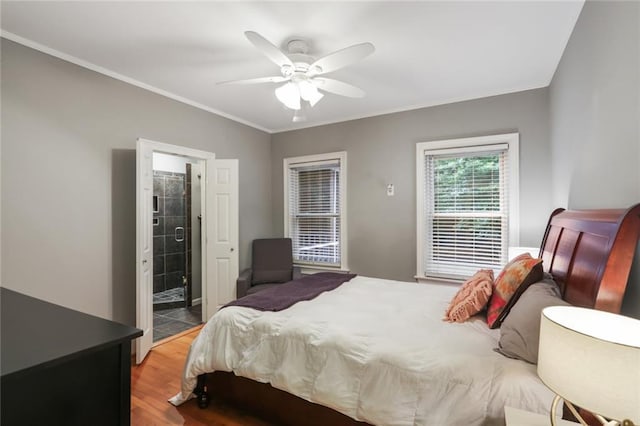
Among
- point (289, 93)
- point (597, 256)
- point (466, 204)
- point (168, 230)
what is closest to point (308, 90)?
point (289, 93)

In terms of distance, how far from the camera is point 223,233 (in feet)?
12.6

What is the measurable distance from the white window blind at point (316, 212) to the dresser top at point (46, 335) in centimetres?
342

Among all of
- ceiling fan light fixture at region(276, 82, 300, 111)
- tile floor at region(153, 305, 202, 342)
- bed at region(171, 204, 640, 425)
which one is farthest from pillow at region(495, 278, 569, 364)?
tile floor at region(153, 305, 202, 342)

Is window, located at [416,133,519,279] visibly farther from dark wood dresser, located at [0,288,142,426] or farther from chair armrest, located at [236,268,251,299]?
dark wood dresser, located at [0,288,142,426]

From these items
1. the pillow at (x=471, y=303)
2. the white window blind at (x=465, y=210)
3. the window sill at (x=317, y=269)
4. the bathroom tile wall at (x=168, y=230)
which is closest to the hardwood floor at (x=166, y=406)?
the pillow at (x=471, y=303)

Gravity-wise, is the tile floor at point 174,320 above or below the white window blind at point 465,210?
below

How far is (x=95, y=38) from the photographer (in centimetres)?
230

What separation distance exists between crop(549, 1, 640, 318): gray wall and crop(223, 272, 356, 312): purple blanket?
190 centimetres

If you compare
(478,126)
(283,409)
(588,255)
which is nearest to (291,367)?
(283,409)

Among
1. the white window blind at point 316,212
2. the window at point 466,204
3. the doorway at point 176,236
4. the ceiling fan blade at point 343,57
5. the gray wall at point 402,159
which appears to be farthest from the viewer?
the doorway at point 176,236

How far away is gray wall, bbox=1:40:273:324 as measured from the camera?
2.26 metres

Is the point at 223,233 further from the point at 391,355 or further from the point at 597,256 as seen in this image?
the point at 597,256

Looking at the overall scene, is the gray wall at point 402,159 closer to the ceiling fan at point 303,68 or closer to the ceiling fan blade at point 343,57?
the ceiling fan at point 303,68

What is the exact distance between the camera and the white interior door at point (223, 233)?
3.80 metres
